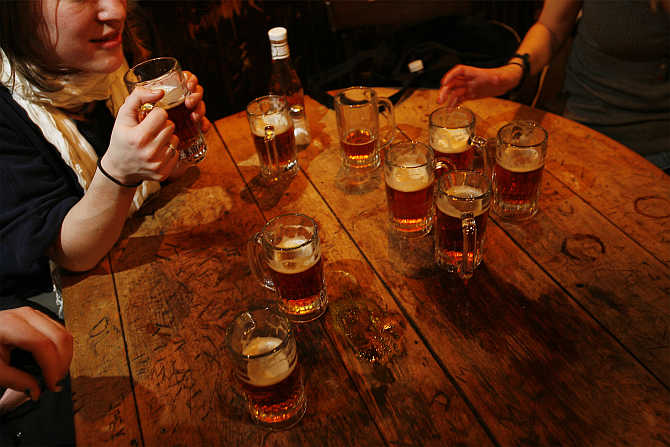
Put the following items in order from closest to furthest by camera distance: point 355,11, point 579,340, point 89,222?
point 579,340 → point 89,222 → point 355,11

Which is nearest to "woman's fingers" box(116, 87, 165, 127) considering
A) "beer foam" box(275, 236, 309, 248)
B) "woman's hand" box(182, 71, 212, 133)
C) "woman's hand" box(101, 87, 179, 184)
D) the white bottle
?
"woman's hand" box(101, 87, 179, 184)

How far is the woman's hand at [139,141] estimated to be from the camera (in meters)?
1.08

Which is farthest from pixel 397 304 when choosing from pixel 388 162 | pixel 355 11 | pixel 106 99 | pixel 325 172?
pixel 355 11

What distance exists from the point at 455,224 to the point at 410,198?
151 mm

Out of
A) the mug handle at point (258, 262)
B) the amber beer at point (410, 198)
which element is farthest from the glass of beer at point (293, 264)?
the amber beer at point (410, 198)

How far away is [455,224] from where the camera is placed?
3.39 ft

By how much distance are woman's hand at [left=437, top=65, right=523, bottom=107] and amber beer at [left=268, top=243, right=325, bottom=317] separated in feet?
2.50

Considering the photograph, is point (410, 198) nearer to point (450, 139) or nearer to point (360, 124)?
point (450, 139)

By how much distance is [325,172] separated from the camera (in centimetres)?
145

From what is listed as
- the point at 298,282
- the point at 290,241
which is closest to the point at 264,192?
the point at 290,241

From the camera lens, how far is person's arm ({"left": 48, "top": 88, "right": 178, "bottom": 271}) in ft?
3.56

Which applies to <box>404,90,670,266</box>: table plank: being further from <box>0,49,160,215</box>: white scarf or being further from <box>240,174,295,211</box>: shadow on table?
<box>0,49,160,215</box>: white scarf

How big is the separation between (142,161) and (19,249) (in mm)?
352

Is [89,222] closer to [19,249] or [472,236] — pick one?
[19,249]
